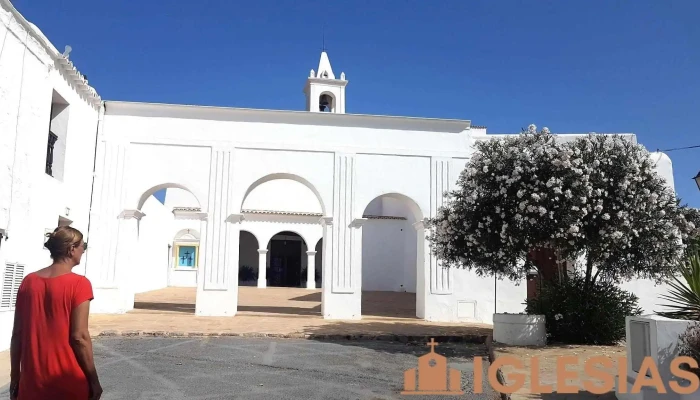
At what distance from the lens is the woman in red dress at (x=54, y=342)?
3105 mm

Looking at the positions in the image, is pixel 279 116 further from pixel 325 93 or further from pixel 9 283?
pixel 325 93

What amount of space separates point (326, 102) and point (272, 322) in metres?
14.0

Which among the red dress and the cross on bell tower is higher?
the cross on bell tower

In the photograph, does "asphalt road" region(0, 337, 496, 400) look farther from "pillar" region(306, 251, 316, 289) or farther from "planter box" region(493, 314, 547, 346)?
"pillar" region(306, 251, 316, 289)

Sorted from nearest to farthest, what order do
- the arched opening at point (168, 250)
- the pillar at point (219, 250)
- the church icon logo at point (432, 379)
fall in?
the church icon logo at point (432, 379), the pillar at point (219, 250), the arched opening at point (168, 250)

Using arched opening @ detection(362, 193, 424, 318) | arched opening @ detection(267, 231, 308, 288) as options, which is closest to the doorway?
arched opening @ detection(267, 231, 308, 288)

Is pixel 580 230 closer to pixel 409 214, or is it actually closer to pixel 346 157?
pixel 346 157

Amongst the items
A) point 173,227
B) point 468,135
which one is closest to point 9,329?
point 468,135

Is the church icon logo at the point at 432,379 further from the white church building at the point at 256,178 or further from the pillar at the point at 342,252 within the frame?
the pillar at the point at 342,252

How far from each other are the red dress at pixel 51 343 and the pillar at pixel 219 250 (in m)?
11.8

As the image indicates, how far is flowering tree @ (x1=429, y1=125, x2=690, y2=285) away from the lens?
9.16 metres

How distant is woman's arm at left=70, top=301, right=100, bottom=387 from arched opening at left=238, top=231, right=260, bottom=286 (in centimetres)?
2867

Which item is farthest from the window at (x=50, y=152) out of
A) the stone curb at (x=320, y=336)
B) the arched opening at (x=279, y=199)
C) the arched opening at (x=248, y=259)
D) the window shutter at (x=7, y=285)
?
the arched opening at (x=248, y=259)

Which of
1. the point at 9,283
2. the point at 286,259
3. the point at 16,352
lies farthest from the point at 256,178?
the point at 286,259
